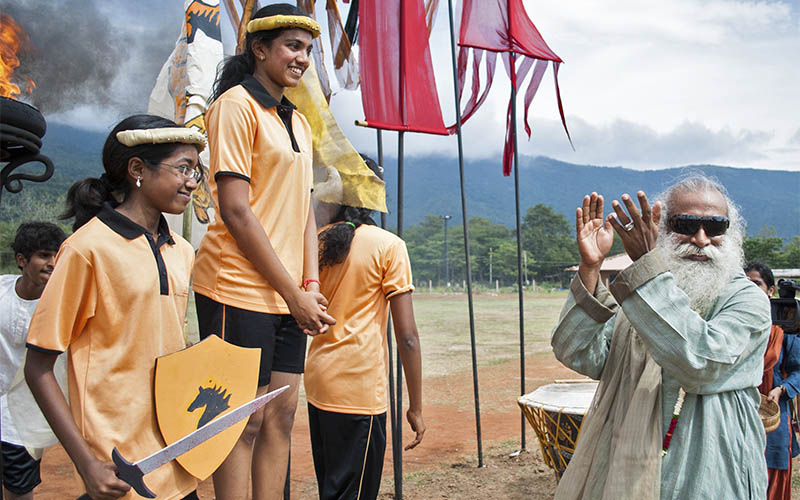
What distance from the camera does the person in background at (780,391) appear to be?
3.91 metres

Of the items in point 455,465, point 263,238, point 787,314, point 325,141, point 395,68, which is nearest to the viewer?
point 263,238

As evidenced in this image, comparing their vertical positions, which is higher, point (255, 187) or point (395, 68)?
point (395, 68)

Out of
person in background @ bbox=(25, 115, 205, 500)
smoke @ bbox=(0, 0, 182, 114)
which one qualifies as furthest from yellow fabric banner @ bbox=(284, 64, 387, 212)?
smoke @ bbox=(0, 0, 182, 114)

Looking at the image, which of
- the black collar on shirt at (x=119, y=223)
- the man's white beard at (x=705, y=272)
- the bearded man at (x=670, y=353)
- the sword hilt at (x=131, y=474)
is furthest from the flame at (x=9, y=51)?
the man's white beard at (x=705, y=272)

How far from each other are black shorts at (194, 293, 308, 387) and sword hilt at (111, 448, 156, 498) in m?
0.48

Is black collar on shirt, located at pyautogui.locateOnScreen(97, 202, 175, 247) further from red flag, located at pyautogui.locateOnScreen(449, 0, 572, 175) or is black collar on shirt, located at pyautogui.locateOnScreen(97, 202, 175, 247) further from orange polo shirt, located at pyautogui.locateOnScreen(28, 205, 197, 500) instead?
red flag, located at pyautogui.locateOnScreen(449, 0, 572, 175)

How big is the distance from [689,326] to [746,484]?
1.66 ft

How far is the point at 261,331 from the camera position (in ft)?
6.28

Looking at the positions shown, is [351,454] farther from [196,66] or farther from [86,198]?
[196,66]

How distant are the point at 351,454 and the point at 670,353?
4.70 ft

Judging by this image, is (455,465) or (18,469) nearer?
(18,469)

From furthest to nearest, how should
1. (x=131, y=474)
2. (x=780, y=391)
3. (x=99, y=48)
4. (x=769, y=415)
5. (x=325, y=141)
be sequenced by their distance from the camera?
(x=99, y=48) < (x=780, y=391) < (x=769, y=415) < (x=325, y=141) < (x=131, y=474)

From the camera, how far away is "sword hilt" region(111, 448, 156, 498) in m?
1.46

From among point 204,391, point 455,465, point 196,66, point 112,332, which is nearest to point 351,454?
point 204,391
